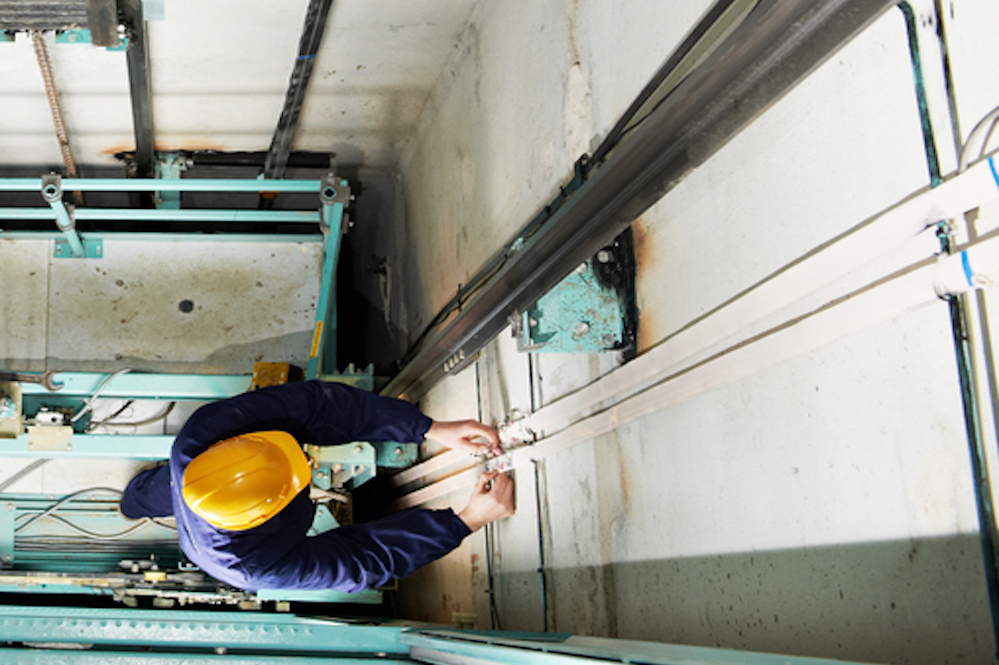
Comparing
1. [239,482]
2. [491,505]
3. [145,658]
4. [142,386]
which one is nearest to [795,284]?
[491,505]

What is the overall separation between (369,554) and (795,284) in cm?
131

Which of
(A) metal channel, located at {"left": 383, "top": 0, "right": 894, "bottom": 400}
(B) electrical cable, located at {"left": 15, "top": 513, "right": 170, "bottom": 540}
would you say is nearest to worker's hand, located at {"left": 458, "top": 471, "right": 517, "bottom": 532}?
(A) metal channel, located at {"left": 383, "top": 0, "right": 894, "bottom": 400}

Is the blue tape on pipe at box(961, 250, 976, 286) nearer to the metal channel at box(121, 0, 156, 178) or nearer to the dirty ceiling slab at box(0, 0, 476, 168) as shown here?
the dirty ceiling slab at box(0, 0, 476, 168)

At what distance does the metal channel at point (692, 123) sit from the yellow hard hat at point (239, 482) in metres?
0.68

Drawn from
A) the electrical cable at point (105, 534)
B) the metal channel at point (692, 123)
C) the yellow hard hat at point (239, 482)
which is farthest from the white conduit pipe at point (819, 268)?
the electrical cable at point (105, 534)

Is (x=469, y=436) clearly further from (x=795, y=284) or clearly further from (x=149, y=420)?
(x=149, y=420)

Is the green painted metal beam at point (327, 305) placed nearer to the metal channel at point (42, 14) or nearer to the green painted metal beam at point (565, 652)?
the metal channel at point (42, 14)

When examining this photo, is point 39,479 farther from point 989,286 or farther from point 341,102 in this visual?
point 989,286

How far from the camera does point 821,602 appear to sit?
95 centimetres

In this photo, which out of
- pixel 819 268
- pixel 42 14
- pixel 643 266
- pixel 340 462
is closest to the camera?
pixel 819 268

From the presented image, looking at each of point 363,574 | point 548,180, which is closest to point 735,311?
point 548,180

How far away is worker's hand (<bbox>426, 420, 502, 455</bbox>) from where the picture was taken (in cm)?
199

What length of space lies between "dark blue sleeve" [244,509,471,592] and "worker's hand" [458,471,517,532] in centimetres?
3

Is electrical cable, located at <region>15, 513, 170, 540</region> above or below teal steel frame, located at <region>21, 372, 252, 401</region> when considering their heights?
below
